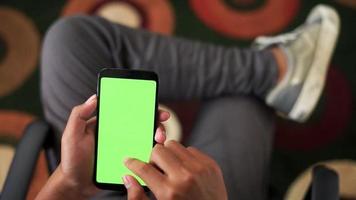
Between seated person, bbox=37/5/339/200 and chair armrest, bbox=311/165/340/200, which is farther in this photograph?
chair armrest, bbox=311/165/340/200

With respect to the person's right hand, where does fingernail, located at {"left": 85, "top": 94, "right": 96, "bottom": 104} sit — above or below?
above

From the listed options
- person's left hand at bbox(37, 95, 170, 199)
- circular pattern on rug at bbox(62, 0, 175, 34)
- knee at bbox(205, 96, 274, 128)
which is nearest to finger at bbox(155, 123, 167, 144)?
person's left hand at bbox(37, 95, 170, 199)

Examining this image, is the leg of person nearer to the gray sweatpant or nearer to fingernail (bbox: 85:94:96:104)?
the gray sweatpant

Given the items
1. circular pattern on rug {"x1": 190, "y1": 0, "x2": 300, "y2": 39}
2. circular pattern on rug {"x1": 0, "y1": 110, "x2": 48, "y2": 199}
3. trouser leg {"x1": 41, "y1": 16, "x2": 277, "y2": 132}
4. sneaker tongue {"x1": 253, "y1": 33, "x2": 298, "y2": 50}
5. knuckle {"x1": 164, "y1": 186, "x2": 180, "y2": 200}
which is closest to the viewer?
knuckle {"x1": 164, "y1": 186, "x2": 180, "y2": 200}

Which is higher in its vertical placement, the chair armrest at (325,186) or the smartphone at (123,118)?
the smartphone at (123,118)

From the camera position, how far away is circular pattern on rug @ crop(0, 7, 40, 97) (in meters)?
0.90

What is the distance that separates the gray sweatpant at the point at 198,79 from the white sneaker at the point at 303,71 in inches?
0.9

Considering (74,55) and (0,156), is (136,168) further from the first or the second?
(0,156)

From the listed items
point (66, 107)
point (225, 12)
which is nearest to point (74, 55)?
point (66, 107)

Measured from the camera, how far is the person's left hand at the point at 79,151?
0.36 m

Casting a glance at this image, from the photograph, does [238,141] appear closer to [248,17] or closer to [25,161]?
[25,161]

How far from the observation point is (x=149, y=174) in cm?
33

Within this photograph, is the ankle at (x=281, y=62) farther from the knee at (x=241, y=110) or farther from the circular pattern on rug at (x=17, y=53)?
the circular pattern on rug at (x=17, y=53)

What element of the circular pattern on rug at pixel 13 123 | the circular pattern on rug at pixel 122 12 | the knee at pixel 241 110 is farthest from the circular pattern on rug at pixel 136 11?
the knee at pixel 241 110
